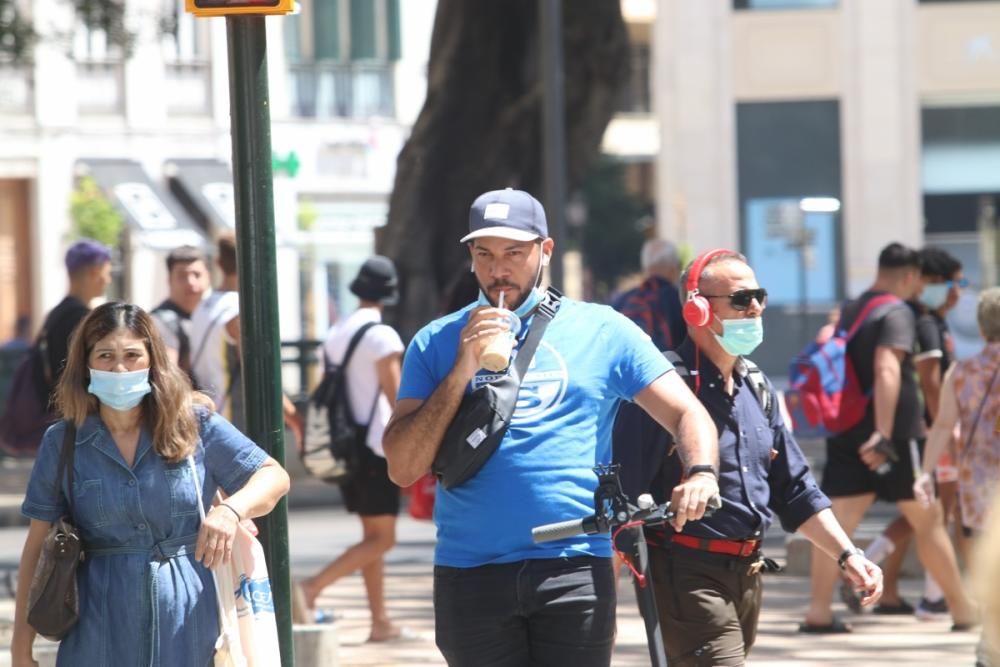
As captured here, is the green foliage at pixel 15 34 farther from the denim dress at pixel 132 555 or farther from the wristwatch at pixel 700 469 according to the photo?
the wristwatch at pixel 700 469

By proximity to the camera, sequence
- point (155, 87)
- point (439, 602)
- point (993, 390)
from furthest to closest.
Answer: point (155, 87) → point (993, 390) → point (439, 602)

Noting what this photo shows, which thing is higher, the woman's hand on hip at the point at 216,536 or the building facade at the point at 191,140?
the building facade at the point at 191,140

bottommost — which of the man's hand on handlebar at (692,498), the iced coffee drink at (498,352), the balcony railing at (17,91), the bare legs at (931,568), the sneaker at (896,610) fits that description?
the sneaker at (896,610)

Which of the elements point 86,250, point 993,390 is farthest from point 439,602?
point 86,250

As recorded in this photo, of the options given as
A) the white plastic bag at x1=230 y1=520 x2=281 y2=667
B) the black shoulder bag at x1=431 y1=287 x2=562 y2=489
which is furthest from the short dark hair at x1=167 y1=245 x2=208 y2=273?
the black shoulder bag at x1=431 y1=287 x2=562 y2=489

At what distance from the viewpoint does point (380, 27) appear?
4675 cm

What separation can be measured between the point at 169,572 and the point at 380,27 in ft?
140

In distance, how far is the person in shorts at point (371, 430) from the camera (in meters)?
9.27

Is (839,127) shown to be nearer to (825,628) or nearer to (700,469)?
(825,628)

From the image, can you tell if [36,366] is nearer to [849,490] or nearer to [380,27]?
[849,490]

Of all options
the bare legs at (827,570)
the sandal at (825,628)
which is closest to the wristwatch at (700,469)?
the bare legs at (827,570)

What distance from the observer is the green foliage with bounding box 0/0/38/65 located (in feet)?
74.7

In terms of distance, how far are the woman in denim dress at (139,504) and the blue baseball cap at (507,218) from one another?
84cm

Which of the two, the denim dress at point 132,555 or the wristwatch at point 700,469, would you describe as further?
the denim dress at point 132,555
